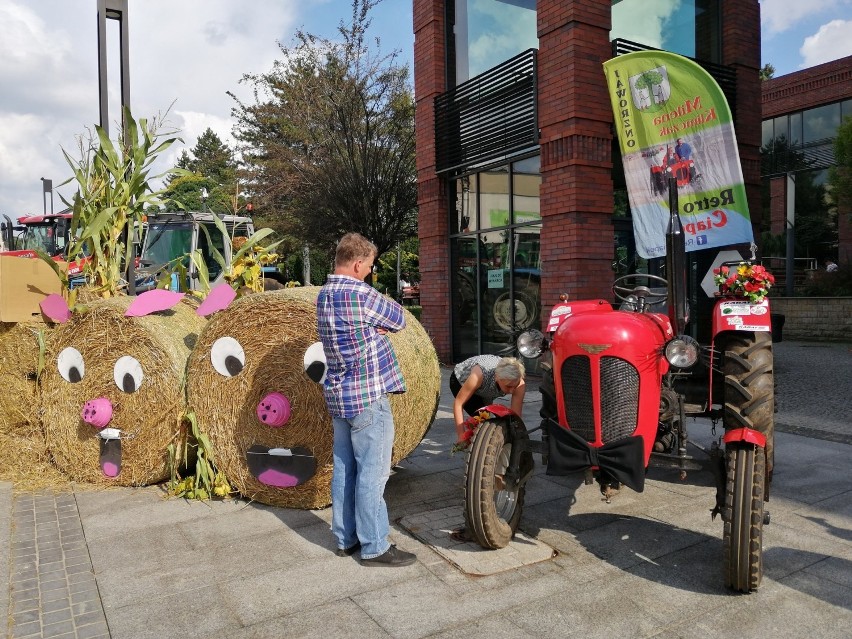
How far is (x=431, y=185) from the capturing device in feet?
38.9

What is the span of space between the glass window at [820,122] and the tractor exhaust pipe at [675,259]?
79.0ft

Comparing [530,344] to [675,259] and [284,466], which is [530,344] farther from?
[284,466]

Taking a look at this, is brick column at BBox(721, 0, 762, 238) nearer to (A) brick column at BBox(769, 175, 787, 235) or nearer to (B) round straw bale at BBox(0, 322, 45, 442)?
(B) round straw bale at BBox(0, 322, 45, 442)

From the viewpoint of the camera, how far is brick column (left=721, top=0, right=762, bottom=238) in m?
10.4

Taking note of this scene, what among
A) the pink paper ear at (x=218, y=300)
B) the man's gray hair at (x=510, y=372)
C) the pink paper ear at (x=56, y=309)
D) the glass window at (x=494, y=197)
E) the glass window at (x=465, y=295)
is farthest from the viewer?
the glass window at (x=465, y=295)

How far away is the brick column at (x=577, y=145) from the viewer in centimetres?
895

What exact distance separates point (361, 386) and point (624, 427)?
4.56 feet

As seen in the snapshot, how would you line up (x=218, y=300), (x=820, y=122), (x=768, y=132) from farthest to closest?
(x=768, y=132) < (x=820, y=122) < (x=218, y=300)

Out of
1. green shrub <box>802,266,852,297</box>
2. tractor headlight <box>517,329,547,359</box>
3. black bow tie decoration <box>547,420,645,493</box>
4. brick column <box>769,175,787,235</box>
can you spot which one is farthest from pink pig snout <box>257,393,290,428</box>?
brick column <box>769,175,787,235</box>

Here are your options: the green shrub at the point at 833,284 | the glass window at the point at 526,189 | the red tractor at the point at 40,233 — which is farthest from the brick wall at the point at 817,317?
the red tractor at the point at 40,233

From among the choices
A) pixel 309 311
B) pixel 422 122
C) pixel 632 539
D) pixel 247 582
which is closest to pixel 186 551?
pixel 247 582

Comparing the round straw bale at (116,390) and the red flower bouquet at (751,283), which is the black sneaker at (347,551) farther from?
the red flower bouquet at (751,283)

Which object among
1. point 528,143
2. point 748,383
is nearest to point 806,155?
point 528,143

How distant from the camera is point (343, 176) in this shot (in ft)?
53.3
